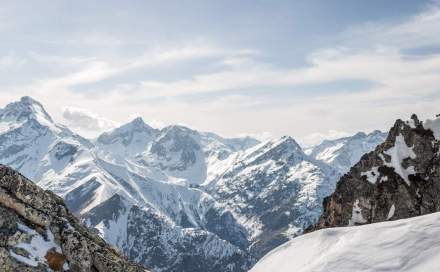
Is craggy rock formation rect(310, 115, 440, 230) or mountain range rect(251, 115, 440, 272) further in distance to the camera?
craggy rock formation rect(310, 115, 440, 230)

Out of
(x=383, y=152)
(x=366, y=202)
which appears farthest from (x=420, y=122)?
(x=366, y=202)

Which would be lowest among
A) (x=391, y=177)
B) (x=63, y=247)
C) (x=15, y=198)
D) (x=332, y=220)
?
(x=332, y=220)

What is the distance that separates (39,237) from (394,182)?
88.3 metres

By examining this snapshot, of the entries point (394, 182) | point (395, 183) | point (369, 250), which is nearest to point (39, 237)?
point (369, 250)

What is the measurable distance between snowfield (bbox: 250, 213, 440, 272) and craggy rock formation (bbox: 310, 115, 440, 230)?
79653 millimetres

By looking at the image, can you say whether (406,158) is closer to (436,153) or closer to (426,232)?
(436,153)

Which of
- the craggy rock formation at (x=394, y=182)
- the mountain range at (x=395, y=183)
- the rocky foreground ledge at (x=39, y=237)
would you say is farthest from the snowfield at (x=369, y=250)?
the craggy rock formation at (x=394, y=182)

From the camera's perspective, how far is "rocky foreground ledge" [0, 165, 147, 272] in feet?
73.5

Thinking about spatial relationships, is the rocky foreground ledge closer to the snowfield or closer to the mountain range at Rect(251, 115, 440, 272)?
the snowfield

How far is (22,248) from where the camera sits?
74.1 feet

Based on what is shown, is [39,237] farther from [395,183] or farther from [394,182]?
[394,182]

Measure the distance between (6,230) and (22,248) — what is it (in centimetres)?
114

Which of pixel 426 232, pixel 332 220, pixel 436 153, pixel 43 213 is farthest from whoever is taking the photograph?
pixel 332 220

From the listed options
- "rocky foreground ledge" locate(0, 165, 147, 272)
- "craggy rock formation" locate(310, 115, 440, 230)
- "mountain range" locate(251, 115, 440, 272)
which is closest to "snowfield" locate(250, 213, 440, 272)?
"rocky foreground ledge" locate(0, 165, 147, 272)
